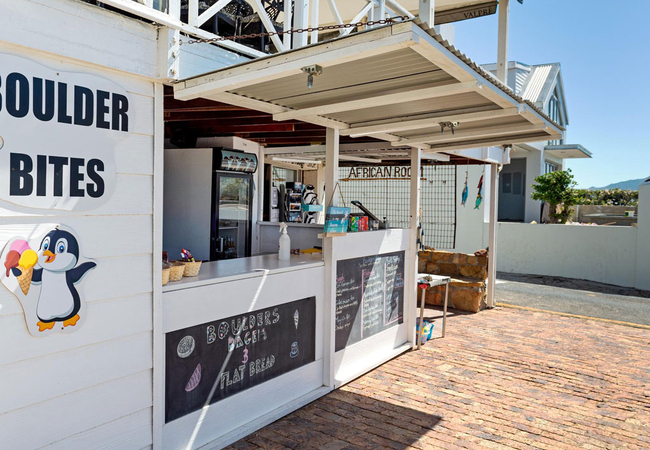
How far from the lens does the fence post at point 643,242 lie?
11.2 m

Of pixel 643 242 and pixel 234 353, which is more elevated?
pixel 643 242

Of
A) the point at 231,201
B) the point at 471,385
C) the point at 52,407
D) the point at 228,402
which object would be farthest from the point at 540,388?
the point at 52,407

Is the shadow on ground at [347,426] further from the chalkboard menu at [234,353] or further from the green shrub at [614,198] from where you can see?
the green shrub at [614,198]

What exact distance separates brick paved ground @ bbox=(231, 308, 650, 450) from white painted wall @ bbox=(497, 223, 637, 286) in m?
6.06

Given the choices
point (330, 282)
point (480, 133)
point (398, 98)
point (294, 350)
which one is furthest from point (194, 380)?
point (480, 133)

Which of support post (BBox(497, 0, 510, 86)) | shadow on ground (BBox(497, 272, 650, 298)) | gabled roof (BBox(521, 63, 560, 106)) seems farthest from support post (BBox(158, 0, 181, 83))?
gabled roof (BBox(521, 63, 560, 106))

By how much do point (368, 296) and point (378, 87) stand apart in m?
2.64

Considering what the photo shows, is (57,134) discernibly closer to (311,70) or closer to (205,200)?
(311,70)

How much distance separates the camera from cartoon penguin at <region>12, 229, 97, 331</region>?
2.32 m

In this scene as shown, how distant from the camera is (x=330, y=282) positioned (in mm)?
4434

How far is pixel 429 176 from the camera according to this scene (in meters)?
13.8

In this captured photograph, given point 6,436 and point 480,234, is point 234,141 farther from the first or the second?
point 480,234

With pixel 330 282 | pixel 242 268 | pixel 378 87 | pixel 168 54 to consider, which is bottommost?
pixel 330 282

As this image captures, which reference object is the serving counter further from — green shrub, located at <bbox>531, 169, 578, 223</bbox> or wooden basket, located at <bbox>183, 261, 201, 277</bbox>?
green shrub, located at <bbox>531, 169, 578, 223</bbox>
